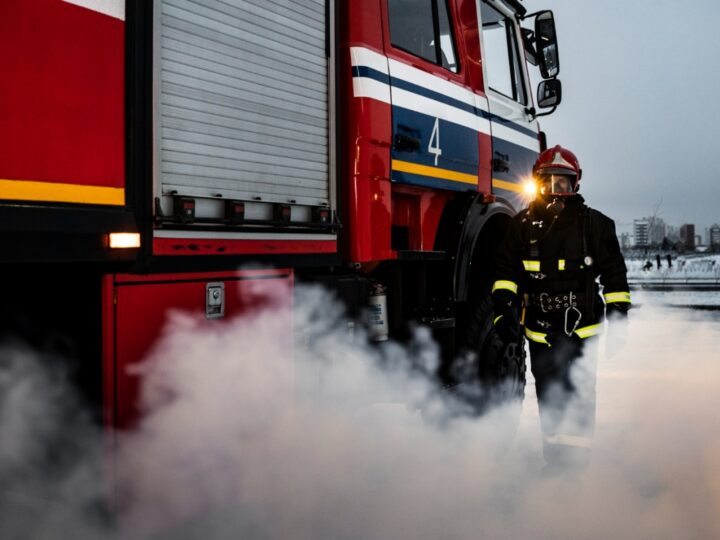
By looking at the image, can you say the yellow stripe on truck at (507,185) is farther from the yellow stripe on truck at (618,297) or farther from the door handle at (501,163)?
the yellow stripe on truck at (618,297)

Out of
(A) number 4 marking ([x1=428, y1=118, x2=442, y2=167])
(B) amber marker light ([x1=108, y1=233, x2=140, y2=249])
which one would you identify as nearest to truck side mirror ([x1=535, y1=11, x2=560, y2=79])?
(A) number 4 marking ([x1=428, y1=118, x2=442, y2=167])

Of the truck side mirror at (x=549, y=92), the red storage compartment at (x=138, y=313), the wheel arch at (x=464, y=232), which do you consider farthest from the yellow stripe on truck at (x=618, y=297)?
the red storage compartment at (x=138, y=313)

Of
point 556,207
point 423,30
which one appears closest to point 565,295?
point 556,207

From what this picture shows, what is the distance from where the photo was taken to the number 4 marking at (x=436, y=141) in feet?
14.9

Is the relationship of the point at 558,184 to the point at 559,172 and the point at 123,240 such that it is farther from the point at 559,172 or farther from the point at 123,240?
the point at 123,240

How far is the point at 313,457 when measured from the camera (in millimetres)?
3838

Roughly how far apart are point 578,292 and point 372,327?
1095mm

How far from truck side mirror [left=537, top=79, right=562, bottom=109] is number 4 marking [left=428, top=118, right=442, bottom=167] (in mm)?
1381

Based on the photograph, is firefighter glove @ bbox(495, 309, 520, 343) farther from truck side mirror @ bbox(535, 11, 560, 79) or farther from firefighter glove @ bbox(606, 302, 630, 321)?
truck side mirror @ bbox(535, 11, 560, 79)

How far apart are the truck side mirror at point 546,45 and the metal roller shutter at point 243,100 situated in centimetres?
220

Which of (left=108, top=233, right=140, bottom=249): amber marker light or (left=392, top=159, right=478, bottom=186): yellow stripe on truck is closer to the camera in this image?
(left=108, top=233, right=140, bottom=249): amber marker light

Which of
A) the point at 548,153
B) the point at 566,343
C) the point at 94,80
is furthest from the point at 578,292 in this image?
the point at 94,80

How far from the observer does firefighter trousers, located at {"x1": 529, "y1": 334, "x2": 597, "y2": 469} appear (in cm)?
428

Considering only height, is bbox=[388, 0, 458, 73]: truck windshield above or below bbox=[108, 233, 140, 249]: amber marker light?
above
